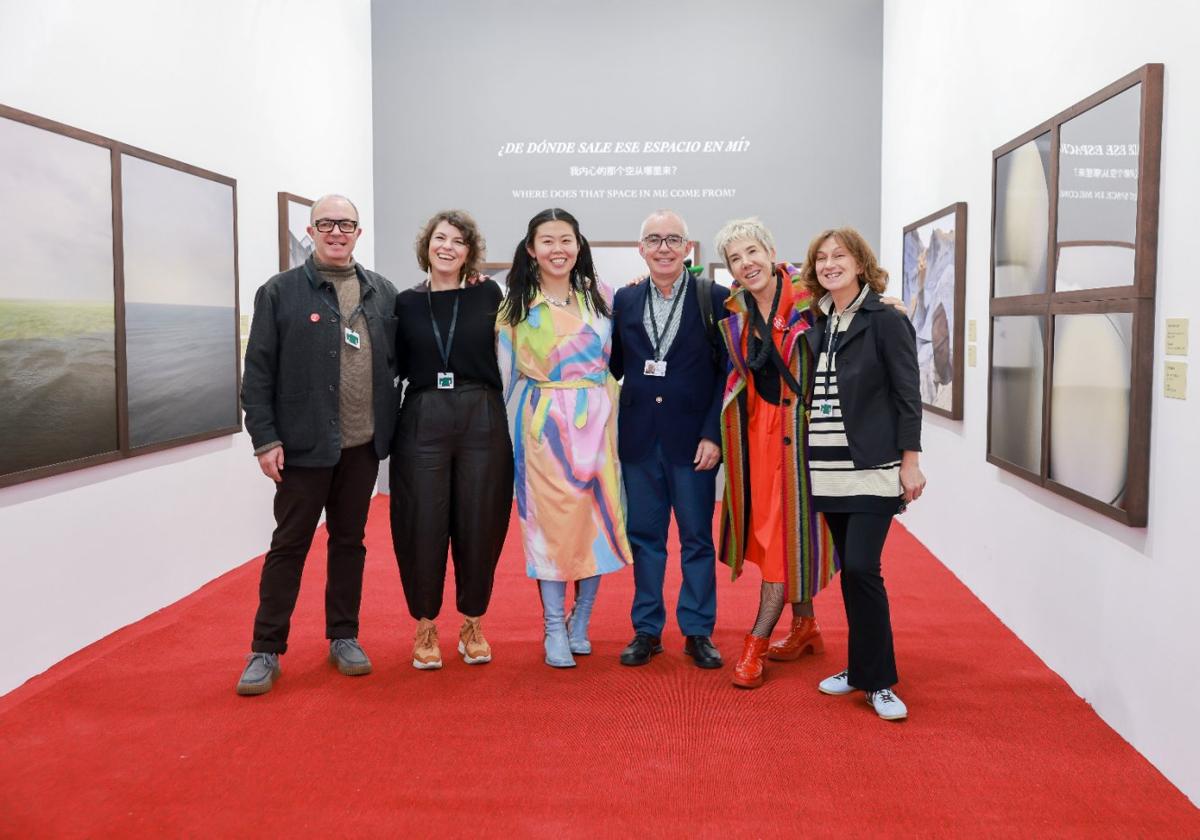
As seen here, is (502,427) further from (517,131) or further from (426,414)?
(517,131)

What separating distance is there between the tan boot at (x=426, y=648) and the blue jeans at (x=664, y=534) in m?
0.72

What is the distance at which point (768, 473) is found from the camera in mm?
3225

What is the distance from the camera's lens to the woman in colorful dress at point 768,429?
3133 mm

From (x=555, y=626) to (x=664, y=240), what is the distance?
1410 millimetres

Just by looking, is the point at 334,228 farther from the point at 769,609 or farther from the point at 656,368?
the point at 769,609

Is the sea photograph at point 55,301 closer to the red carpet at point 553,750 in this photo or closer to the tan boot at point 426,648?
the red carpet at point 553,750

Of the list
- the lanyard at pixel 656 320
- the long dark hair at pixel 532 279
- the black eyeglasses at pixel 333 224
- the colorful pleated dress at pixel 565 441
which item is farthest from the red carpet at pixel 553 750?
the black eyeglasses at pixel 333 224

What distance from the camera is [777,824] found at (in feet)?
7.57

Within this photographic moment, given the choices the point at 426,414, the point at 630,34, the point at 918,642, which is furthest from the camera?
the point at 630,34

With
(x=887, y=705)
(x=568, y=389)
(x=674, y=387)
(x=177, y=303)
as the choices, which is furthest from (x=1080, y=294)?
(x=177, y=303)

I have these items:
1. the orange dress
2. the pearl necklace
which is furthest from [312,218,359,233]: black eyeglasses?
the orange dress

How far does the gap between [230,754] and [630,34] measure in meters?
5.76

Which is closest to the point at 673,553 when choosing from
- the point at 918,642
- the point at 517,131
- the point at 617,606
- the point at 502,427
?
the point at 617,606

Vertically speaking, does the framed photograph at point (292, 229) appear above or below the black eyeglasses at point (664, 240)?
above
